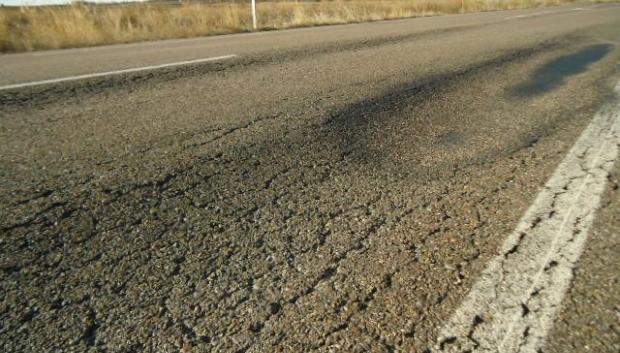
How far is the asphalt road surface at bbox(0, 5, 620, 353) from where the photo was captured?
1.13 meters

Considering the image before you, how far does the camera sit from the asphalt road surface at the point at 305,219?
1.13 metres

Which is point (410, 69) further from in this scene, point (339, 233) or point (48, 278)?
point (48, 278)

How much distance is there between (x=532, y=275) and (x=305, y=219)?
Result: 80cm

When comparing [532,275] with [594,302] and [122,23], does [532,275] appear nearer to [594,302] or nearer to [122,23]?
[594,302]

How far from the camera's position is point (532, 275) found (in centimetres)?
132

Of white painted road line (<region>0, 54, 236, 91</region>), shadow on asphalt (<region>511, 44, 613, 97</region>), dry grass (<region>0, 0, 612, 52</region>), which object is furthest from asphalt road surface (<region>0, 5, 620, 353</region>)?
dry grass (<region>0, 0, 612, 52</region>)

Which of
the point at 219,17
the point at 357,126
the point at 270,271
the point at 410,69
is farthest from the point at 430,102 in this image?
the point at 219,17

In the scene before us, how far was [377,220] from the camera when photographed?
164 centimetres

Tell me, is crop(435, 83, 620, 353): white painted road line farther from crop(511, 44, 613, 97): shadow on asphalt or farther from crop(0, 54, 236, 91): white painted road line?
crop(0, 54, 236, 91): white painted road line

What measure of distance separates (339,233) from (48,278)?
957 millimetres

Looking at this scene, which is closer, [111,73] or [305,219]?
[305,219]

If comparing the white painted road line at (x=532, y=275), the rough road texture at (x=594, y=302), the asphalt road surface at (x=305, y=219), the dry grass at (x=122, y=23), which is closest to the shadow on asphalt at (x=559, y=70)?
the asphalt road surface at (x=305, y=219)

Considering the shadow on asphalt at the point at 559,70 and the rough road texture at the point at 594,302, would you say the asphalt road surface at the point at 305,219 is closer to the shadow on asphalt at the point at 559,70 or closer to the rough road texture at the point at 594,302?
the rough road texture at the point at 594,302

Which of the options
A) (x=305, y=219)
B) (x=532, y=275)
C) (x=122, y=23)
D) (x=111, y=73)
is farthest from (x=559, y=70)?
(x=122, y=23)
